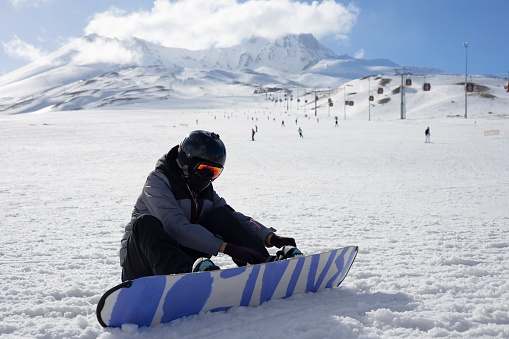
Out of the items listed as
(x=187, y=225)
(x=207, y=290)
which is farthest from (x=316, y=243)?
(x=207, y=290)

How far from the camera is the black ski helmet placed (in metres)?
3.18

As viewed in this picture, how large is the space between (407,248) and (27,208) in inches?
304

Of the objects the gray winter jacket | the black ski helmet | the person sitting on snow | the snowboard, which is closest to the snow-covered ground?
the snowboard

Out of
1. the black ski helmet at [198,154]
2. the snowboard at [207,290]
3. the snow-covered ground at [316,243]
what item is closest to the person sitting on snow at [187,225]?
the black ski helmet at [198,154]

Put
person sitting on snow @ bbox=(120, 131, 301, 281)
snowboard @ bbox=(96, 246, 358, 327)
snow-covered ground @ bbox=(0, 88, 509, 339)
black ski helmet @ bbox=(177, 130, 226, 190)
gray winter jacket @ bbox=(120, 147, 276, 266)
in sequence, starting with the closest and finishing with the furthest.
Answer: snowboard @ bbox=(96, 246, 358, 327) < snow-covered ground @ bbox=(0, 88, 509, 339) < person sitting on snow @ bbox=(120, 131, 301, 281) < gray winter jacket @ bbox=(120, 147, 276, 266) < black ski helmet @ bbox=(177, 130, 226, 190)

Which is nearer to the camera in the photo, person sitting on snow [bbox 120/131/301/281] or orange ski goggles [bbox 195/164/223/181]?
person sitting on snow [bbox 120/131/301/281]

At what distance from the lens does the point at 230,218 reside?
132 inches

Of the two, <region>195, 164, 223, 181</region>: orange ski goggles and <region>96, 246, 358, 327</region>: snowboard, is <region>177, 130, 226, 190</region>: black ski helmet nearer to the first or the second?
<region>195, 164, 223, 181</region>: orange ski goggles

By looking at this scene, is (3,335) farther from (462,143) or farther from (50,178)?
(462,143)

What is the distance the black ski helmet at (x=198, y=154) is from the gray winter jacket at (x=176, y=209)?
0.08 metres

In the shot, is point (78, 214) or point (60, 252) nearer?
point (60, 252)

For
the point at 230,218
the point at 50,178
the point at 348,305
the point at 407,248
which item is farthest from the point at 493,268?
the point at 50,178

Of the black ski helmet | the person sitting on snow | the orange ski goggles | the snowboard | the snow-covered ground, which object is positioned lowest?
the snow-covered ground

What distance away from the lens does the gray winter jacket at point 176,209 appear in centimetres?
302
